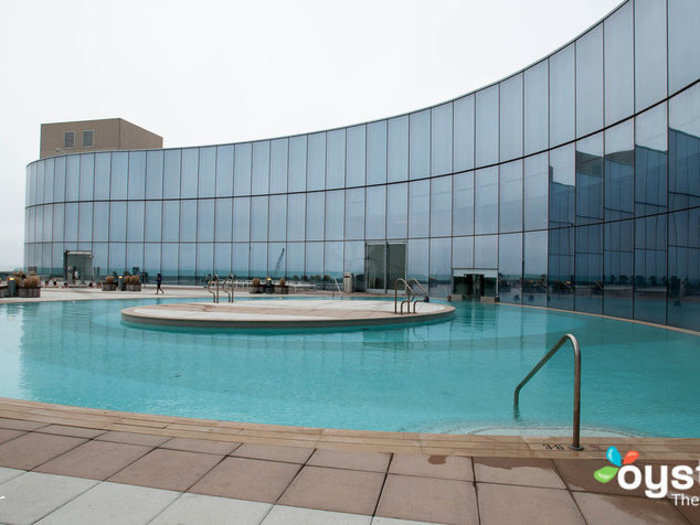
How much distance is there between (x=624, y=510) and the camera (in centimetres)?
232

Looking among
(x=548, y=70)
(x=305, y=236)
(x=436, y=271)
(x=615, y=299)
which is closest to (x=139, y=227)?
(x=305, y=236)

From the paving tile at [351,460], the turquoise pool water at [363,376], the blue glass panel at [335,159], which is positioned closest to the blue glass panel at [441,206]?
the blue glass panel at [335,159]

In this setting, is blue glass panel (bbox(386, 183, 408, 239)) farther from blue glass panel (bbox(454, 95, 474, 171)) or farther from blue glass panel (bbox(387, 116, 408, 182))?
blue glass panel (bbox(454, 95, 474, 171))

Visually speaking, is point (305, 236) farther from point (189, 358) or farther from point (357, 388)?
point (357, 388)

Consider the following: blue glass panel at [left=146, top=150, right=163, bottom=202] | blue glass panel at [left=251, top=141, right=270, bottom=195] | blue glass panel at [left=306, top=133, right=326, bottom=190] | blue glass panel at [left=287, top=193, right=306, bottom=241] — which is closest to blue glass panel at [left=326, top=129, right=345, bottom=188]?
blue glass panel at [left=306, top=133, right=326, bottom=190]

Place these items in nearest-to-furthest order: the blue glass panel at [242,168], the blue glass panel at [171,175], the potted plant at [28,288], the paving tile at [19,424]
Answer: the paving tile at [19,424], the potted plant at [28,288], the blue glass panel at [242,168], the blue glass panel at [171,175]

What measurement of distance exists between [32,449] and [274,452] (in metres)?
1.79

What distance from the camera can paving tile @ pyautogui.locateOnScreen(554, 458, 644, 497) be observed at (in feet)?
8.34

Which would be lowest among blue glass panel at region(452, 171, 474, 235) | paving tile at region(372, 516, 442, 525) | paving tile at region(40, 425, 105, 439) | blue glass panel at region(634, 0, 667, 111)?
paving tile at region(40, 425, 105, 439)

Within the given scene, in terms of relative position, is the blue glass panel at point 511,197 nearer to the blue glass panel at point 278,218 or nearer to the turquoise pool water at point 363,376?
the turquoise pool water at point 363,376

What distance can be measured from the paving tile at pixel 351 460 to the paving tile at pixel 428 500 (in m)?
0.19

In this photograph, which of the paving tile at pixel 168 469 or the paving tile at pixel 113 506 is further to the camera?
the paving tile at pixel 168 469

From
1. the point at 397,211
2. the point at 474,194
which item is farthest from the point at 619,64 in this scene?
the point at 397,211

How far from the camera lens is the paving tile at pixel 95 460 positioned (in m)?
2.74
